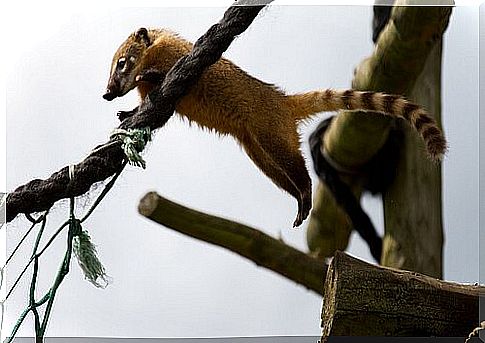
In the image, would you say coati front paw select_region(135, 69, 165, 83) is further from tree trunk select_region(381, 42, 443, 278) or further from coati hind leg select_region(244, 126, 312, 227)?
tree trunk select_region(381, 42, 443, 278)

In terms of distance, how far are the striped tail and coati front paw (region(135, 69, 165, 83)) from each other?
153 mm

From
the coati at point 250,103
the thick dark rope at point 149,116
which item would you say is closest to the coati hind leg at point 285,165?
the coati at point 250,103

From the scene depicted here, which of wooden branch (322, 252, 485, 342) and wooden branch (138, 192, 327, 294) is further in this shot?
wooden branch (138, 192, 327, 294)

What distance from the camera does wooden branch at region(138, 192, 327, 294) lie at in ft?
3.29

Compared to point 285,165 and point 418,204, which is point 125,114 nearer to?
point 285,165

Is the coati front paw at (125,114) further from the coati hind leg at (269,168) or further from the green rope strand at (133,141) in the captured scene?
the coati hind leg at (269,168)

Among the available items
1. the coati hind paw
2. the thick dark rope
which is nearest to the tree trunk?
the coati hind paw

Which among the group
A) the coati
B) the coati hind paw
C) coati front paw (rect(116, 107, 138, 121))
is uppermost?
the coati

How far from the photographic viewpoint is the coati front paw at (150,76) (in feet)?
3.24

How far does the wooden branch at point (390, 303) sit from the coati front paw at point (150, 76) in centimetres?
33

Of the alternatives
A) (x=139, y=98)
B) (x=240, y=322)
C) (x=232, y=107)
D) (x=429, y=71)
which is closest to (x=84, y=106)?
(x=139, y=98)

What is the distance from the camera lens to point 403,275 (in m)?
0.78

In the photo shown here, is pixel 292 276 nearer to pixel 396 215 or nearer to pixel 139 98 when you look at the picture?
pixel 396 215

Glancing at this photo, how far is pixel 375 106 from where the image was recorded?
1.03m
